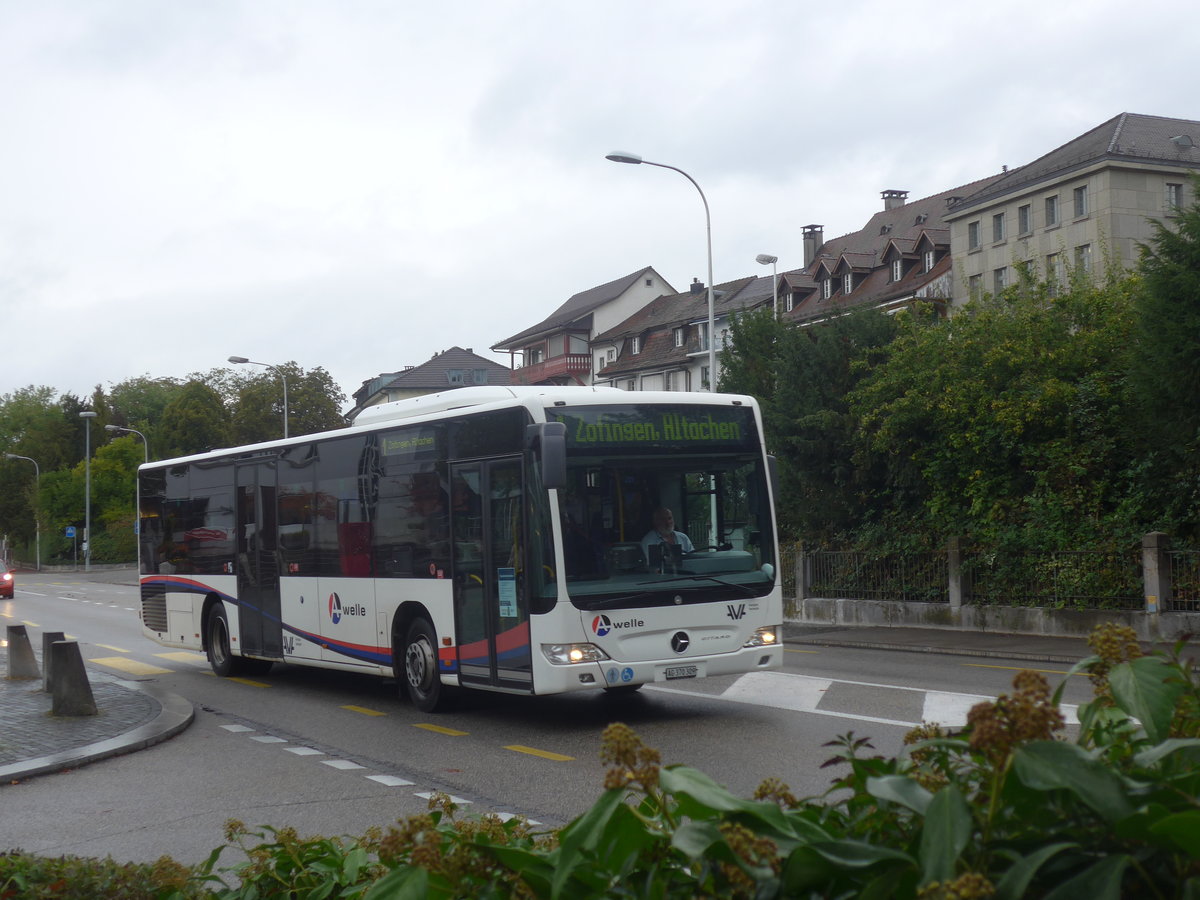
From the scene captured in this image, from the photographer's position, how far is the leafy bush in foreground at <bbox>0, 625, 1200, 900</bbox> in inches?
62.0

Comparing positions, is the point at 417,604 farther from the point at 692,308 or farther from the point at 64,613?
the point at 692,308

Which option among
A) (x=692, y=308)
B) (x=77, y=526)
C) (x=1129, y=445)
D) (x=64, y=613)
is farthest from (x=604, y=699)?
(x=77, y=526)

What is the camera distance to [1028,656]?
1766 cm

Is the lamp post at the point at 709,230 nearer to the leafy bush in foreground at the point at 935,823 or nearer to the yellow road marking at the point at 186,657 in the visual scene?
the yellow road marking at the point at 186,657

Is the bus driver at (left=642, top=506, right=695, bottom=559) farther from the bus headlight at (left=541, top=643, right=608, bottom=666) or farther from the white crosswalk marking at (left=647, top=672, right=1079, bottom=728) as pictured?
the white crosswalk marking at (left=647, top=672, right=1079, bottom=728)

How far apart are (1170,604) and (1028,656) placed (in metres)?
2.76

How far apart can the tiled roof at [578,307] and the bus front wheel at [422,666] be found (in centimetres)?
8142

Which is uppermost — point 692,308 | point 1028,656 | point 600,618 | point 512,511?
point 692,308

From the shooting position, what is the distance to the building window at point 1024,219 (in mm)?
63188

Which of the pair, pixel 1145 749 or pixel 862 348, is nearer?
pixel 1145 749

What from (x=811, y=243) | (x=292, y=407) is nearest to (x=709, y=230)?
(x=292, y=407)

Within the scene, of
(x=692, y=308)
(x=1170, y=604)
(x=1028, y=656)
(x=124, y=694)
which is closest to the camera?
(x=124, y=694)

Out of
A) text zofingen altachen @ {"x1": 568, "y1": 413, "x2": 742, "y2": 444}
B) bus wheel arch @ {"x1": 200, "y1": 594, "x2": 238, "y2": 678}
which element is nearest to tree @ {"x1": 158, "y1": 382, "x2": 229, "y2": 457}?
bus wheel arch @ {"x1": 200, "y1": 594, "x2": 238, "y2": 678}

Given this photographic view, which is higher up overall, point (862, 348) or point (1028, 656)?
point (862, 348)
